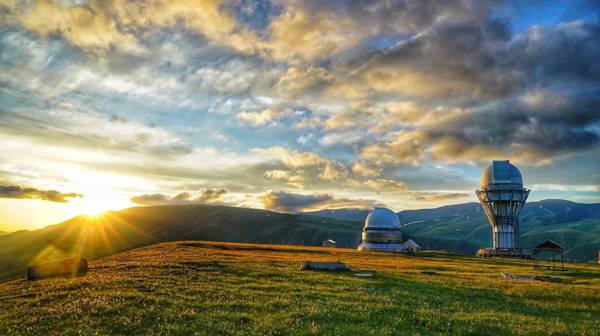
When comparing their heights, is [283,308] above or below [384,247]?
above

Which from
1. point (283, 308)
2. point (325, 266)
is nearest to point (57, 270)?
point (283, 308)

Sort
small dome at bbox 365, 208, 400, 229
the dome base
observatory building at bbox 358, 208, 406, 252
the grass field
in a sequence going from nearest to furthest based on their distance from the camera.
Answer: the grass field
the dome base
observatory building at bbox 358, 208, 406, 252
small dome at bbox 365, 208, 400, 229

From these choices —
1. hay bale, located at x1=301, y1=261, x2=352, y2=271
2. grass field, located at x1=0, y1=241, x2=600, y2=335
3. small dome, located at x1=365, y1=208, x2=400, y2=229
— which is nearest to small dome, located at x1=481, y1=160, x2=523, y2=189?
small dome, located at x1=365, y1=208, x2=400, y2=229

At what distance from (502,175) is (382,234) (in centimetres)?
3937

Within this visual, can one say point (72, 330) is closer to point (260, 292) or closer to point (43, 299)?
point (43, 299)

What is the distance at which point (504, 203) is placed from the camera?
114812mm

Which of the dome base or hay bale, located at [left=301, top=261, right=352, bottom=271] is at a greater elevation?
hay bale, located at [left=301, top=261, right=352, bottom=271]

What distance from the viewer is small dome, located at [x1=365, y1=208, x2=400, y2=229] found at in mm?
128125

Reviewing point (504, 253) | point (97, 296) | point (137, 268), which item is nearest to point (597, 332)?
point (97, 296)

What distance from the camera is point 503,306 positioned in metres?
23.3

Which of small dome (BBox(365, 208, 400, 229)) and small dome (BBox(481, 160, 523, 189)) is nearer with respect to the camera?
small dome (BBox(481, 160, 523, 189))

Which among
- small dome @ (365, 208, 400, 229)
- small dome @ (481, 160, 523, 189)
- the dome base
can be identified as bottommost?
the dome base

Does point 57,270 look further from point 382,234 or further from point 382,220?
point 382,220

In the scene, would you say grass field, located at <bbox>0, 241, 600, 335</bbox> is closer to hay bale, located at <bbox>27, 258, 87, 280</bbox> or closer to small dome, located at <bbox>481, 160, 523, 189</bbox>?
hay bale, located at <bbox>27, 258, 87, 280</bbox>
